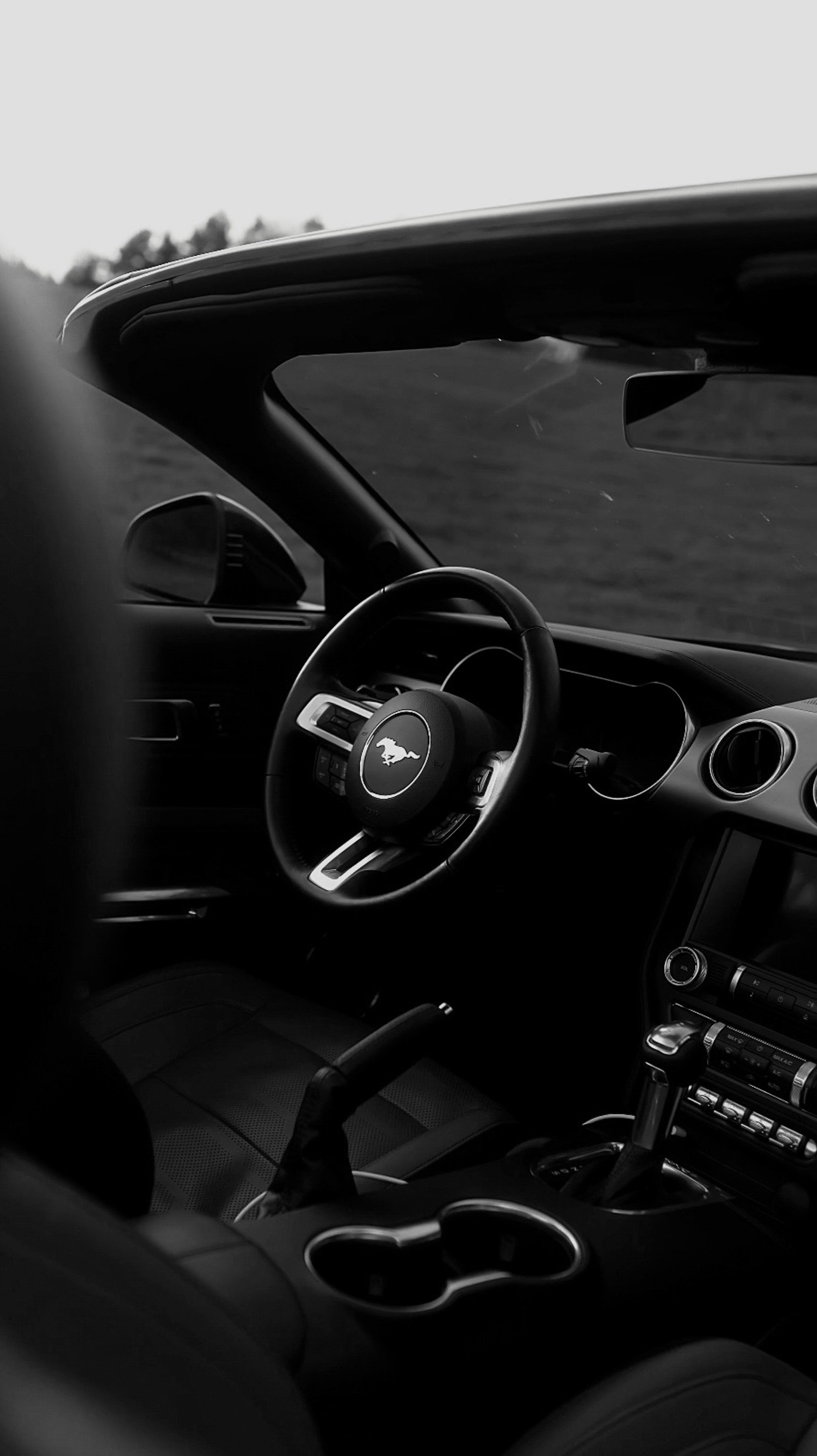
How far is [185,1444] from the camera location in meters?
0.38

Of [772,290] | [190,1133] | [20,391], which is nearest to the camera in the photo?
[20,391]

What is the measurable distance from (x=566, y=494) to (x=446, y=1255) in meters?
2.33

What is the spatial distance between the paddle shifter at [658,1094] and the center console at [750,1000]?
20mm

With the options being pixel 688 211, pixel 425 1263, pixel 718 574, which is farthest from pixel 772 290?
pixel 718 574

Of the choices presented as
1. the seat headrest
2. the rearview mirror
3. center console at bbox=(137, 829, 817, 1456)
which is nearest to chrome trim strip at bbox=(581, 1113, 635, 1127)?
center console at bbox=(137, 829, 817, 1456)

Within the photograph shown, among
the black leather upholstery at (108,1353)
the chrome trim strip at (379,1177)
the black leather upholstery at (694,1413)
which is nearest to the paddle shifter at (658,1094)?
the chrome trim strip at (379,1177)

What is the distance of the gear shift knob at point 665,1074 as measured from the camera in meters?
1.70

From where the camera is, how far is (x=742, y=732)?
71.3 inches

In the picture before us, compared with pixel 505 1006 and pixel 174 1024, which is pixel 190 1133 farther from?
pixel 505 1006

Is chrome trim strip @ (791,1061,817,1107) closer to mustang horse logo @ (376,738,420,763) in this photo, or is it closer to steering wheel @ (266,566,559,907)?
steering wheel @ (266,566,559,907)

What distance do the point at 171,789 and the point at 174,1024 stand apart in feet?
1.96

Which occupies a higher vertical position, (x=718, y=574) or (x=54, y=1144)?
(x=718, y=574)

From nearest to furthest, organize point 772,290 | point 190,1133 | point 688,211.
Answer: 1. point 688,211
2. point 772,290
3. point 190,1133

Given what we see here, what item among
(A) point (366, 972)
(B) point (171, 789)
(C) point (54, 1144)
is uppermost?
(C) point (54, 1144)
